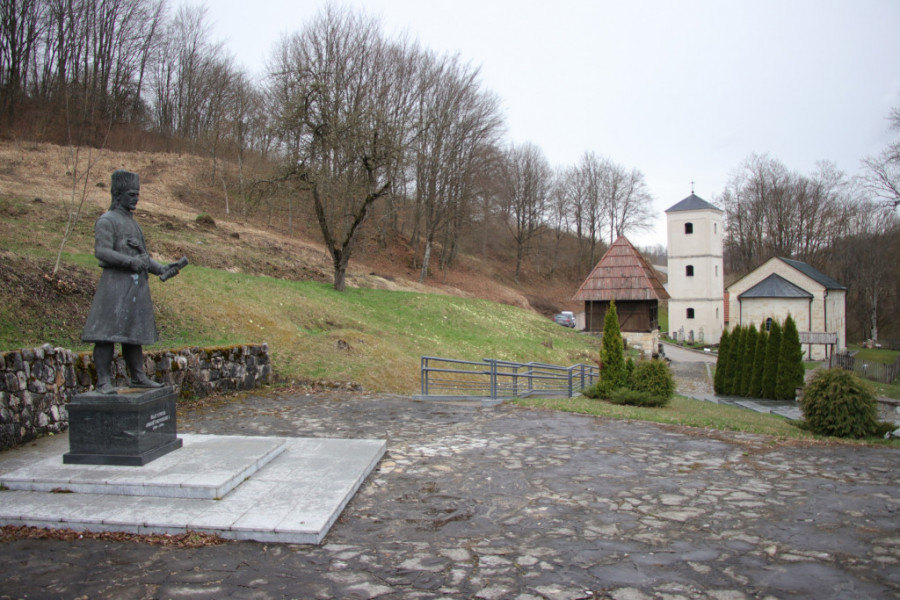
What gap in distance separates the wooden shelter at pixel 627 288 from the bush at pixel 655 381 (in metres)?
22.4

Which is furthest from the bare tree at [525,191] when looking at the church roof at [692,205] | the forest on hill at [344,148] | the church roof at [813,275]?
the church roof at [813,275]

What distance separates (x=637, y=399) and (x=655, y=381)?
76 cm

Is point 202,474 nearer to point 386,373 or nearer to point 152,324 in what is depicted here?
point 152,324

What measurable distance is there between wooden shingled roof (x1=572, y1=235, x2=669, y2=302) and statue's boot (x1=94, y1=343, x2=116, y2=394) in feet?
108

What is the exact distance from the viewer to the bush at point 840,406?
8484 millimetres

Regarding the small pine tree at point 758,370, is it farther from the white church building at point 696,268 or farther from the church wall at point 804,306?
the white church building at point 696,268

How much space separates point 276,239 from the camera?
30.0 m

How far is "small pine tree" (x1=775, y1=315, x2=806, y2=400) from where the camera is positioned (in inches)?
888

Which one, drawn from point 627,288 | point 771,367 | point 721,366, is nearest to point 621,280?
point 627,288

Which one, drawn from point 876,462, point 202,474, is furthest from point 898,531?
point 202,474

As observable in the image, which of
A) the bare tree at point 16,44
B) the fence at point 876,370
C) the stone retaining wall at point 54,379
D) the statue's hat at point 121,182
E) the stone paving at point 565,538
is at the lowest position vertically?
the fence at point 876,370

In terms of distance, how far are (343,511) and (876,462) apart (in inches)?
235

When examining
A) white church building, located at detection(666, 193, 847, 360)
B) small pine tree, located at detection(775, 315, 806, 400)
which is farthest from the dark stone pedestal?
white church building, located at detection(666, 193, 847, 360)

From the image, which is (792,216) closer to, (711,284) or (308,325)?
(711,284)
